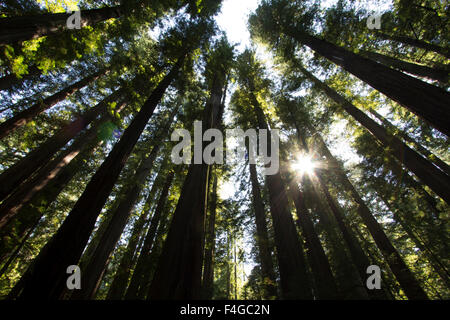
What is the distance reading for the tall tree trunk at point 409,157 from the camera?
15.8ft

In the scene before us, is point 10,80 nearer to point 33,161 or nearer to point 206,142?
point 33,161

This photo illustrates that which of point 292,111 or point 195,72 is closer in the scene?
point 195,72

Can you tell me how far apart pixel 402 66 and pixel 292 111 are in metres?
6.33

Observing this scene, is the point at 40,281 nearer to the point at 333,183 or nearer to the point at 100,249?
the point at 100,249

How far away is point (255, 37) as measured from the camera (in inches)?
553

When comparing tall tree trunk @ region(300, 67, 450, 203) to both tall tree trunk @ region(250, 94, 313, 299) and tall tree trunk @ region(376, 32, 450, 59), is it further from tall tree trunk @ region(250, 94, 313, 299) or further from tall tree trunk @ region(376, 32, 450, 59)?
tall tree trunk @ region(250, 94, 313, 299)

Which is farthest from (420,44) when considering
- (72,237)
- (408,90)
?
(72,237)

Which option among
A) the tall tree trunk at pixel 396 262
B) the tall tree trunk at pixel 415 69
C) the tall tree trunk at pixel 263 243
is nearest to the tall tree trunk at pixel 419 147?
the tall tree trunk at pixel 415 69

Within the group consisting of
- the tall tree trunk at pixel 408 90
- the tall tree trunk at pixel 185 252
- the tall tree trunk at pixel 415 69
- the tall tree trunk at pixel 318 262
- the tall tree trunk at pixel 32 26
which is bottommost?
the tall tree trunk at pixel 185 252

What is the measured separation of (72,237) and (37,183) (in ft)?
28.3

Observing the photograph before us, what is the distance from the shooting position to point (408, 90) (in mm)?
3354

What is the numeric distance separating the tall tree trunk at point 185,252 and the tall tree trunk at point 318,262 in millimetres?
4710

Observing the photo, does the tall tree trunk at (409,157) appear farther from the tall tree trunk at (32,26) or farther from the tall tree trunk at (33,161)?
the tall tree trunk at (33,161)
